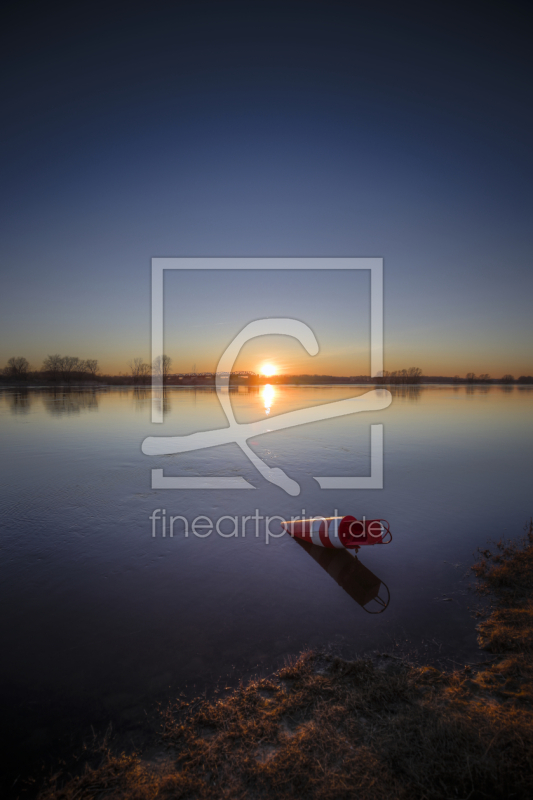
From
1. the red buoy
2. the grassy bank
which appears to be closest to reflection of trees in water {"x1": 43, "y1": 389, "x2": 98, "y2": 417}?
the red buoy

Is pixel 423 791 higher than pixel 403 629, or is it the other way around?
pixel 423 791

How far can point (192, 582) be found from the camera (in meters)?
8.95

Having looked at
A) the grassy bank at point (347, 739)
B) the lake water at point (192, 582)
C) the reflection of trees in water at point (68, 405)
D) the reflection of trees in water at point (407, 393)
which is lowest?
the lake water at point (192, 582)

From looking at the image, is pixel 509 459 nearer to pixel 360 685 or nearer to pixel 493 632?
pixel 493 632

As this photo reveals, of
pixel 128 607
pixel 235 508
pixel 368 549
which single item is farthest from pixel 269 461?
pixel 128 607

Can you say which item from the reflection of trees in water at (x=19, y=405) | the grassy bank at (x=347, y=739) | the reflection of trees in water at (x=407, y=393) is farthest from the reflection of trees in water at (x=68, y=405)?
the reflection of trees in water at (x=407, y=393)

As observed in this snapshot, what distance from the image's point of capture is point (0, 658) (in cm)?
646

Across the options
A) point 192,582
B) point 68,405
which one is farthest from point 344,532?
point 68,405

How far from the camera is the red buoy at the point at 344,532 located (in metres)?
9.85

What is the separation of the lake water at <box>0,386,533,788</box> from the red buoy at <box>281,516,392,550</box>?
0.48 meters

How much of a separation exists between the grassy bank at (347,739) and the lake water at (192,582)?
60 cm

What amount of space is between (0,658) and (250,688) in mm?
4403

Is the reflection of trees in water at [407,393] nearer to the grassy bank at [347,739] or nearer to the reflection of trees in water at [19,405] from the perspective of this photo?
the reflection of trees in water at [19,405]

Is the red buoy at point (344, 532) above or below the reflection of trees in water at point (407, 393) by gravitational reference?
below
